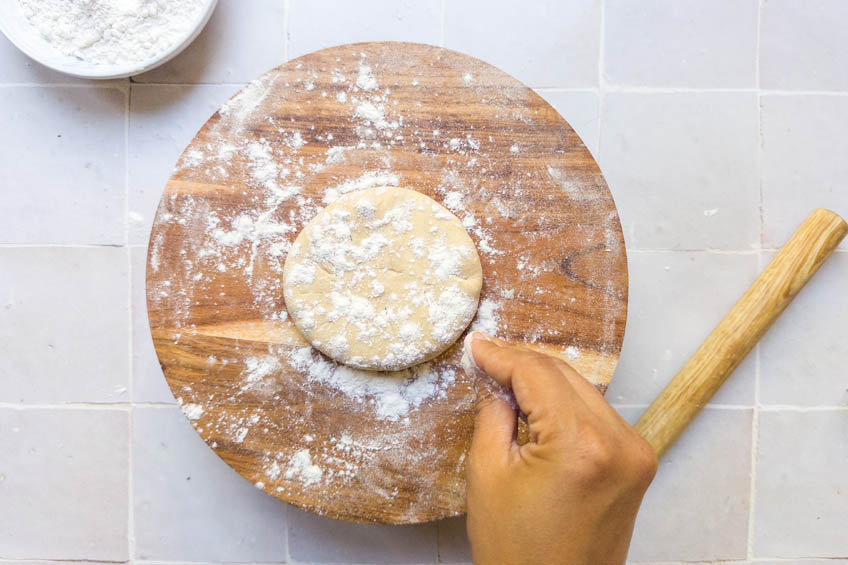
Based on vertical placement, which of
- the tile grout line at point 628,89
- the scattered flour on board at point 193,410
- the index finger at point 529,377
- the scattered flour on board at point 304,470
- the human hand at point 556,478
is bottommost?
Answer: the scattered flour on board at point 304,470

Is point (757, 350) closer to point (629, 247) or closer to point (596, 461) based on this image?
point (629, 247)

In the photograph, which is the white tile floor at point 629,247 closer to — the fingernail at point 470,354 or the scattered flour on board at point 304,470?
the scattered flour on board at point 304,470

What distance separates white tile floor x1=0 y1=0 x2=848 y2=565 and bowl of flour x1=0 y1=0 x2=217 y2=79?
9 cm

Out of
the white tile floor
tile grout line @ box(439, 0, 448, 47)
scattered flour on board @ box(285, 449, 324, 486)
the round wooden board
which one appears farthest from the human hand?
tile grout line @ box(439, 0, 448, 47)

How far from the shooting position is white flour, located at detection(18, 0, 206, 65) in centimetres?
106

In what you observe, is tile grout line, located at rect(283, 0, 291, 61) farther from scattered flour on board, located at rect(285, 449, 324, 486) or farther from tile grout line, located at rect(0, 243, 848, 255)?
scattered flour on board, located at rect(285, 449, 324, 486)

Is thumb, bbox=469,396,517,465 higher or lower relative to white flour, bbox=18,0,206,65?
lower

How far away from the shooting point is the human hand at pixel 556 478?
71cm

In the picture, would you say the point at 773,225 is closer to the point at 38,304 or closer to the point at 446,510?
the point at 446,510

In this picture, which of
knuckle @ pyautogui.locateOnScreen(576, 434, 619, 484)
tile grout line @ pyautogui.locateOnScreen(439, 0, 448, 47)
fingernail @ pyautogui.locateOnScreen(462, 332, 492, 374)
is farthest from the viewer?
tile grout line @ pyautogui.locateOnScreen(439, 0, 448, 47)

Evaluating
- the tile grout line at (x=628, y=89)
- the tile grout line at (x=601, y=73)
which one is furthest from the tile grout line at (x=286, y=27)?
the tile grout line at (x=601, y=73)

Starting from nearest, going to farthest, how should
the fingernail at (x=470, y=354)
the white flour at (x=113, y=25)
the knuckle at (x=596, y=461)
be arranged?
the knuckle at (x=596, y=461) → the fingernail at (x=470, y=354) → the white flour at (x=113, y=25)

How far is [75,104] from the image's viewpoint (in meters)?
1.18

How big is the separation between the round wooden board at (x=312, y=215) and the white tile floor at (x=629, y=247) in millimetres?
276
